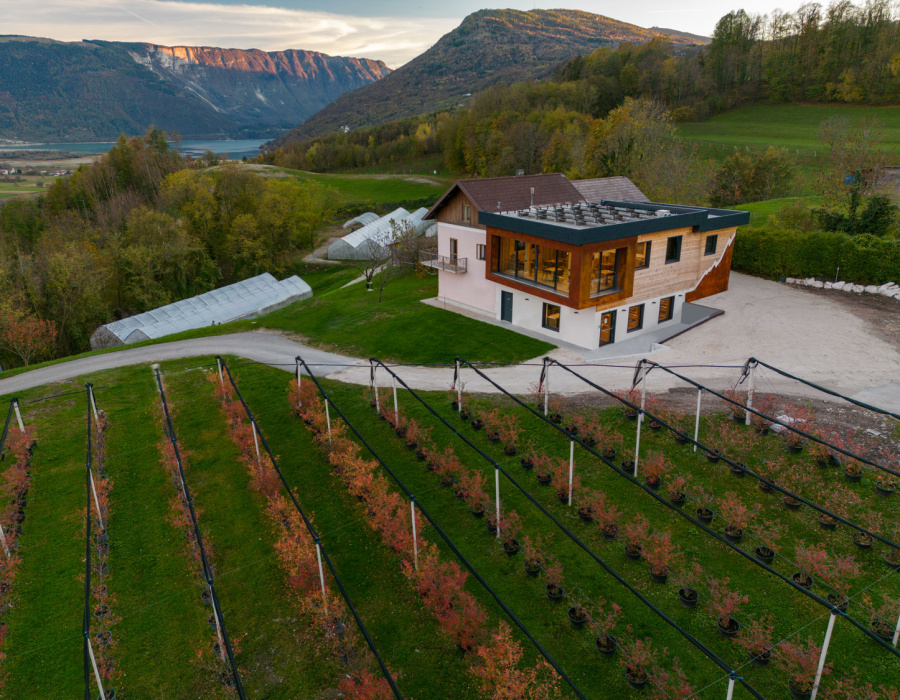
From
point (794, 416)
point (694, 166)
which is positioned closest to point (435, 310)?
point (794, 416)

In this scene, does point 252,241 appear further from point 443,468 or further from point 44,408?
point 443,468

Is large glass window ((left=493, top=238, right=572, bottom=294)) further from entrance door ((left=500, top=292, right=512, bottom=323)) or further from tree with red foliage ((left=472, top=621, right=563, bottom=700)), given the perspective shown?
tree with red foliage ((left=472, top=621, right=563, bottom=700))

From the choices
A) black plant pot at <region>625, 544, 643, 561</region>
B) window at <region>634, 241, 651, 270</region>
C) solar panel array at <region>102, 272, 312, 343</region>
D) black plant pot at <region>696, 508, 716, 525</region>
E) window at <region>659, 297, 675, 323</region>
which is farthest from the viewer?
solar panel array at <region>102, 272, 312, 343</region>

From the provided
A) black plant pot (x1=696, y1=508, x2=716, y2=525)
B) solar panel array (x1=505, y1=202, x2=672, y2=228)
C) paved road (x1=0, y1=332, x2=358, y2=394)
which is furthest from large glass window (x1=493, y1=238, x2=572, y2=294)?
black plant pot (x1=696, y1=508, x2=716, y2=525)

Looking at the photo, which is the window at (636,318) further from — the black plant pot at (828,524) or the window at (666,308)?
the black plant pot at (828,524)

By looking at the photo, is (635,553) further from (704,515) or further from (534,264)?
(534,264)

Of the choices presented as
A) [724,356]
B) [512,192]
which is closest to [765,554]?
[724,356]

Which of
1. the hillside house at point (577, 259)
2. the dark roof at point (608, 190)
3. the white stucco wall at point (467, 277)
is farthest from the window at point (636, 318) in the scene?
the dark roof at point (608, 190)
